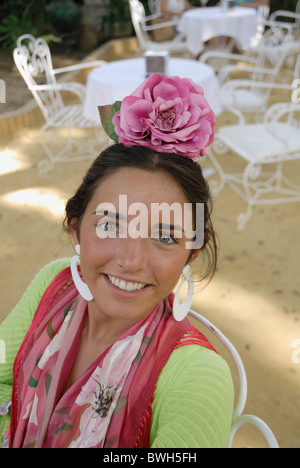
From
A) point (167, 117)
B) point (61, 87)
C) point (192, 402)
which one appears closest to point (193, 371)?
point (192, 402)

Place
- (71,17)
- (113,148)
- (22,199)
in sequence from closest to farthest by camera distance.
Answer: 1. (113,148)
2. (22,199)
3. (71,17)

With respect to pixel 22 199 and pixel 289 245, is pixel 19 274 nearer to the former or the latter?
pixel 22 199

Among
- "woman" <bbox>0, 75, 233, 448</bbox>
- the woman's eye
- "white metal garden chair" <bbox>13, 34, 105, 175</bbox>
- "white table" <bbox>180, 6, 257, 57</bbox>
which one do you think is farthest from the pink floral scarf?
"white table" <bbox>180, 6, 257, 57</bbox>

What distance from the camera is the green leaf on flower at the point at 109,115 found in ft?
3.71

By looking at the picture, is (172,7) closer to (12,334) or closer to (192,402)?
(12,334)

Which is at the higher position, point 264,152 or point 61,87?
point 61,87

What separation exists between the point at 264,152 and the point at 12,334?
2.47 metres

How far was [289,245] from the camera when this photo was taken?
11.1 feet

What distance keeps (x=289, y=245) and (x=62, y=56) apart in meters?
6.31

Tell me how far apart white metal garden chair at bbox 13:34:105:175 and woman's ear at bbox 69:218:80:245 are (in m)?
2.85

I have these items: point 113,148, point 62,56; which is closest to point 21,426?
point 113,148

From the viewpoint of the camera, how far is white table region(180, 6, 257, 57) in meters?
5.82

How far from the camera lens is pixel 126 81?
3.52 metres
